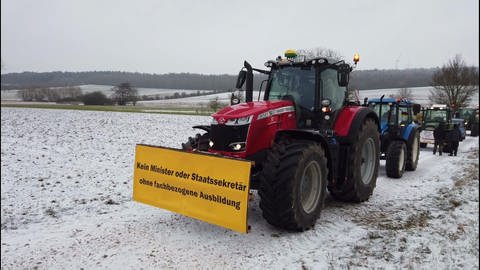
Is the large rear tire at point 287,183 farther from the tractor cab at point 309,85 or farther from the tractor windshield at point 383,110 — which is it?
the tractor windshield at point 383,110

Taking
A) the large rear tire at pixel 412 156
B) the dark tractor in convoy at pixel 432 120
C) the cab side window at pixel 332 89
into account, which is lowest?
the large rear tire at pixel 412 156

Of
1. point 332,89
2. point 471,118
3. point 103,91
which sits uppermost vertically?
point 103,91

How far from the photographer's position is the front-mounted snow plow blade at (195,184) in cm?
422

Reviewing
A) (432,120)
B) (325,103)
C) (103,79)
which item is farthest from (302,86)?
(103,79)

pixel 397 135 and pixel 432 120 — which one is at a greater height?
pixel 432 120

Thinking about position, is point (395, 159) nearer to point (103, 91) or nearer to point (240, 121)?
point (240, 121)

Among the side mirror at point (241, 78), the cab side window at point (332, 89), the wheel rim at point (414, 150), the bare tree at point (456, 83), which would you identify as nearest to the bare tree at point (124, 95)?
the bare tree at point (456, 83)

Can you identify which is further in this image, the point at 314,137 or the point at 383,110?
the point at 383,110

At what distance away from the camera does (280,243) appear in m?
4.47

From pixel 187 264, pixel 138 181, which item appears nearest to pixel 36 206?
pixel 138 181

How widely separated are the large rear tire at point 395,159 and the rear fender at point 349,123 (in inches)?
111

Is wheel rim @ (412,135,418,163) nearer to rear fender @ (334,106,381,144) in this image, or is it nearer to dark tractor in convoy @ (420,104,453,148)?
rear fender @ (334,106,381,144)

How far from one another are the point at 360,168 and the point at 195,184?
3066mm

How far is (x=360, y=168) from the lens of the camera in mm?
6188
